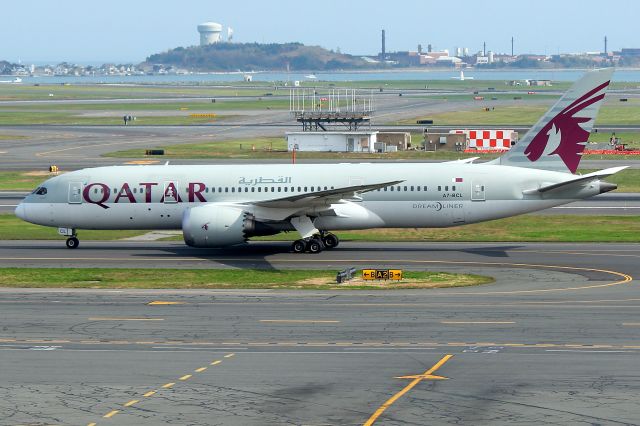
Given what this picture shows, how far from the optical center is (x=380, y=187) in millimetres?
56125

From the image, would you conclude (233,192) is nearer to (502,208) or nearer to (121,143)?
(502,208)

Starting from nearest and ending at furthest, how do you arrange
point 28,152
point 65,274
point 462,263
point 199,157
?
point 65,274 < point 462,263 < point 199,157 < point 28,152

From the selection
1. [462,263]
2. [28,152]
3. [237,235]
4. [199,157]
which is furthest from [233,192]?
[28,152]

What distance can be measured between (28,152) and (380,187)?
81.2 m

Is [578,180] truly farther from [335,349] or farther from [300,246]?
[335,349]

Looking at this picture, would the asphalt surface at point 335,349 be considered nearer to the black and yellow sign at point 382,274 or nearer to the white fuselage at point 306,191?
the black and yellow sign at point 382,274

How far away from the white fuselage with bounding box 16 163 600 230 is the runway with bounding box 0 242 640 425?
625cm

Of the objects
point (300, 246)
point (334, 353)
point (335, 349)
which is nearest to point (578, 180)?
point (300, 246)

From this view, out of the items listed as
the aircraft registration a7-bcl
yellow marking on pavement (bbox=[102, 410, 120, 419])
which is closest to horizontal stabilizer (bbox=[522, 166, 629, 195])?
the aircraft registration a7-bcl

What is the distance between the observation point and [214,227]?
5709 cm

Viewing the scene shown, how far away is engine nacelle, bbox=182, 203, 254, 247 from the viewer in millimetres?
57094

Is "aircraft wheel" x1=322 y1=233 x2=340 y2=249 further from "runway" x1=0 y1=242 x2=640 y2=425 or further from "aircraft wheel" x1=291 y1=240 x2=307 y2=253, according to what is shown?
"runway" x1=0 y1=242 x2=640 y2=425

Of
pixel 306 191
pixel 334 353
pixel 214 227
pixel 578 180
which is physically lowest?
pixel 334 353

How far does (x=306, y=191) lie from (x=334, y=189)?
2.57 metres
